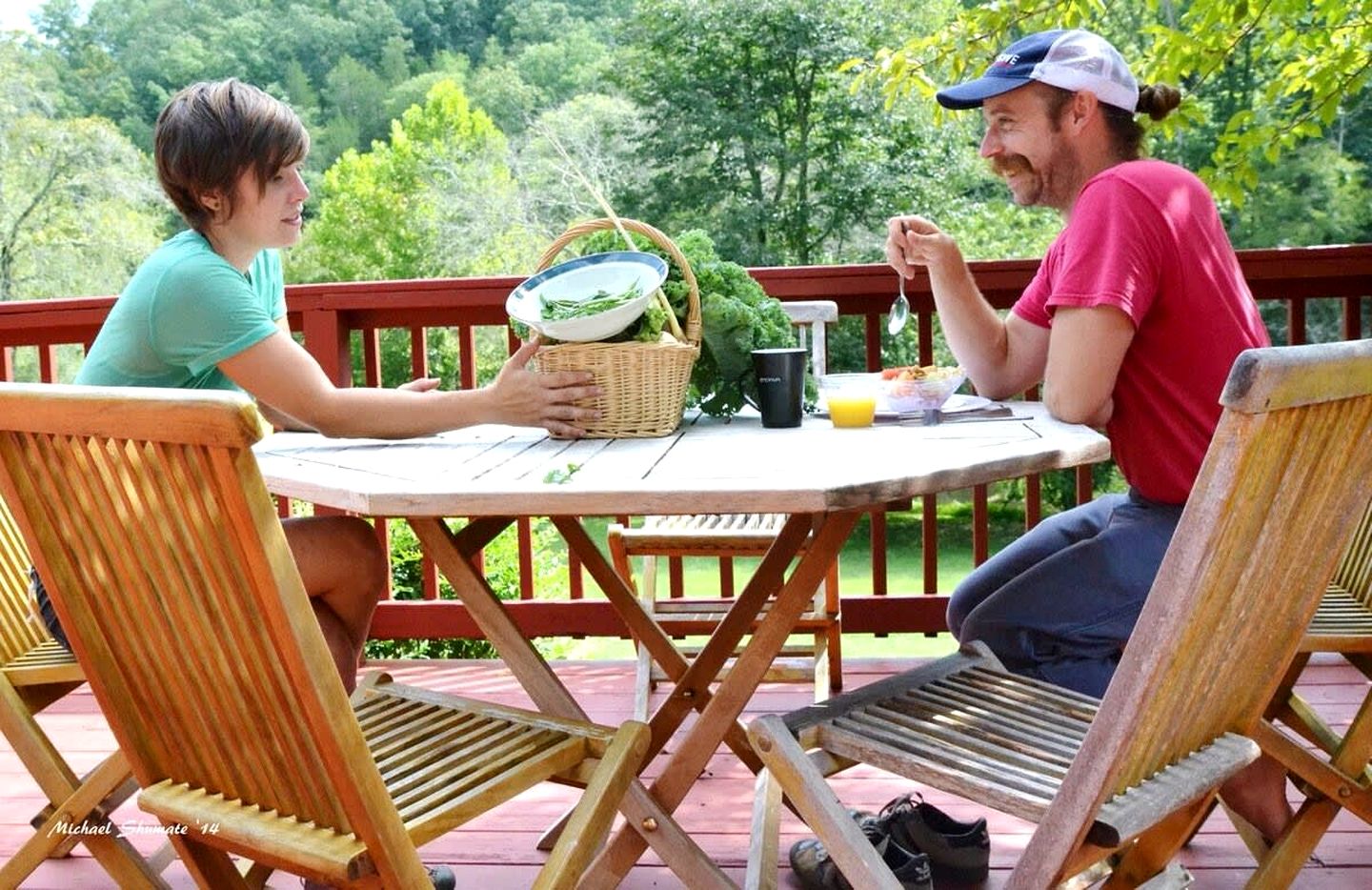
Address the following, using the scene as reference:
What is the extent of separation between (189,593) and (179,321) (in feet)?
3.11

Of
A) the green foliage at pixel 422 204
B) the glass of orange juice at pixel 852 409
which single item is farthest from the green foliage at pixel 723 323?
the green foliage at pixel 422 204

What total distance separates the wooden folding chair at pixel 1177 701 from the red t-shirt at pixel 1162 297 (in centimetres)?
51

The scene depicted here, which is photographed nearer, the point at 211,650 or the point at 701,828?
the point at 211,650

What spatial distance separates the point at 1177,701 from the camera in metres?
1.61

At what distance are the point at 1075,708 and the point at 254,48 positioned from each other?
31.8 m

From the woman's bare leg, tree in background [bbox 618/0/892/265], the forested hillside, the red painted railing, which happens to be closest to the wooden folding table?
the woman's bare leg

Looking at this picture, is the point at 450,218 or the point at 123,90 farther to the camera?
the point at 450,218

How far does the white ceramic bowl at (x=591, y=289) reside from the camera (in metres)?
2.29

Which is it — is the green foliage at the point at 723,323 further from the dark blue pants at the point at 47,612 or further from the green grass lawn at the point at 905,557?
the green grass lawn at the point at 905,557

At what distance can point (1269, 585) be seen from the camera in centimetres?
164

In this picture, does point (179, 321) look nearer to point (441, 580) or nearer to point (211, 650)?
point (211, 650)

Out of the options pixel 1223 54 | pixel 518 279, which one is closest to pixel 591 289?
pixel 518 279

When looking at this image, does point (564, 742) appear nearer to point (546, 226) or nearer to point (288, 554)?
point (288, 554)

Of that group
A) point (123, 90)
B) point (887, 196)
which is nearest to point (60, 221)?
point (123, 90)
